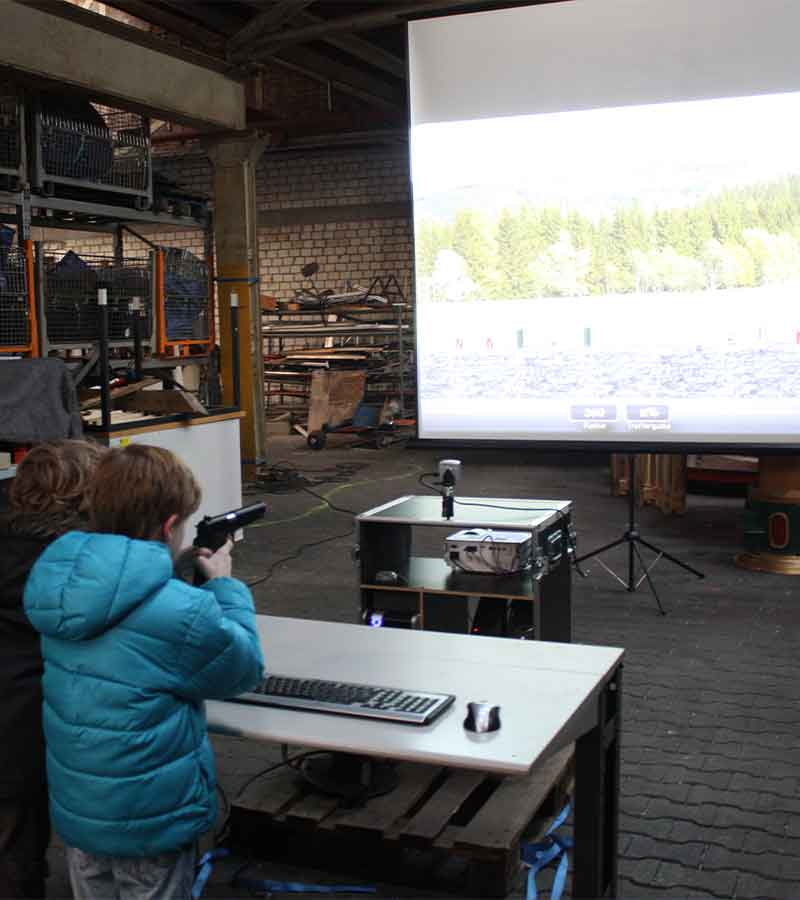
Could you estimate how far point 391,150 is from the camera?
12.4 meters

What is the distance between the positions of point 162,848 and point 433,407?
9.63 ft

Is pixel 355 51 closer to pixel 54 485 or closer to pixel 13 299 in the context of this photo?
pixel 13 299

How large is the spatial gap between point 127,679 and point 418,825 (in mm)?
1045

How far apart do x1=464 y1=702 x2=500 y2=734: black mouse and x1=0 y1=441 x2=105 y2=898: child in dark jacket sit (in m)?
0.83

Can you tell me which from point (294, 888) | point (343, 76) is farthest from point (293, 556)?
point (343, 76)

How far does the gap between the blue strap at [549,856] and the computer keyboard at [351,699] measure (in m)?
0.81

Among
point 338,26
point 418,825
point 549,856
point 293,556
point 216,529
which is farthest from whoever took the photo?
point 338,26

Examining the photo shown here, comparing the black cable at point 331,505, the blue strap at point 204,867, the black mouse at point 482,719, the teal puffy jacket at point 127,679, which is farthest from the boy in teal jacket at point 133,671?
the black cable at point 331,505

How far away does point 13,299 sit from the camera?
516cm

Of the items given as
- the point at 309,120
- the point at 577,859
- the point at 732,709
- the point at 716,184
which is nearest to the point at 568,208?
the point at 716,184

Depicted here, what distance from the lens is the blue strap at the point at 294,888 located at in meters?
2.49

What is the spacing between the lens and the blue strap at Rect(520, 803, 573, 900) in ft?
8.04

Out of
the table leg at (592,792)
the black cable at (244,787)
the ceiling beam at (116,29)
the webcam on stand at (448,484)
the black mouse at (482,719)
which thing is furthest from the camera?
the ceiling beam at (116,29)

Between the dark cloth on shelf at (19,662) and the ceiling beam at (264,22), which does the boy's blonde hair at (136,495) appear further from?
the ceiling beam at (264,22)
